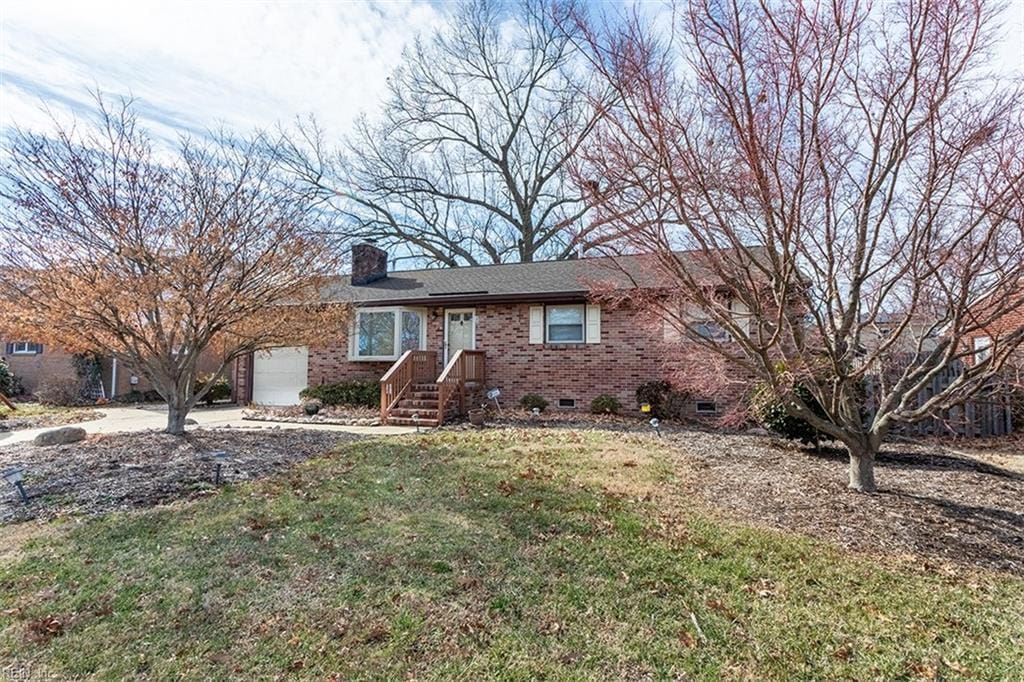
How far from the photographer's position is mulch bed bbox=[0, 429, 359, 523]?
16.6 feet

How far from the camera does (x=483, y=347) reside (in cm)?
1405

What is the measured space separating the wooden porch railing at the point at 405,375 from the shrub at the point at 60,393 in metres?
11.8

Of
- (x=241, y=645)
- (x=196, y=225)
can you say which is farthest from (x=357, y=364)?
(x=241, y=645)

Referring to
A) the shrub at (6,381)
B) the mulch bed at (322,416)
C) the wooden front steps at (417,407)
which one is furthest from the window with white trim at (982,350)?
the shrub at (6,381)

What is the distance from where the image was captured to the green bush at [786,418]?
8.11m

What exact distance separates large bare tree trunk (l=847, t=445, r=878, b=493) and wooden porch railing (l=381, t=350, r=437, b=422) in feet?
28.3

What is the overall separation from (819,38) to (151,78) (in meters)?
9.11

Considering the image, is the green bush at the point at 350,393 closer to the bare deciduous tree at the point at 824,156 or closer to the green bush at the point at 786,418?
the green bush at the point at 786,418

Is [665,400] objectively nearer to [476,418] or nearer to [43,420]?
[476,418]

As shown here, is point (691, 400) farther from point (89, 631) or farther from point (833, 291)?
point (89, 631)

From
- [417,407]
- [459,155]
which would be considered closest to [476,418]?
[417,407]

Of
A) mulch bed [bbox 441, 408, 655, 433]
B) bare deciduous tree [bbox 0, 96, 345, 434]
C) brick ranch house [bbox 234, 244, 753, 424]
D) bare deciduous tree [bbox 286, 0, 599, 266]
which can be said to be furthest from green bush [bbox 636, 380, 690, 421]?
bare deciduous tree [bbox 286, 0, 599, 266]

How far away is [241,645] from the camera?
9.29ft

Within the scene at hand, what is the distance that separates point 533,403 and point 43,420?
36.9 feet
